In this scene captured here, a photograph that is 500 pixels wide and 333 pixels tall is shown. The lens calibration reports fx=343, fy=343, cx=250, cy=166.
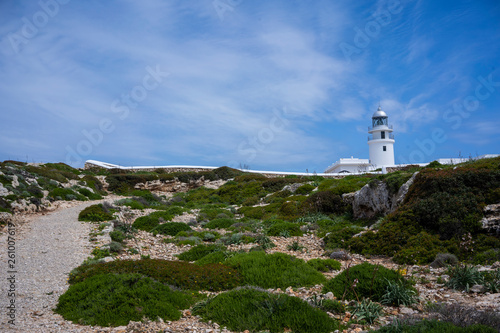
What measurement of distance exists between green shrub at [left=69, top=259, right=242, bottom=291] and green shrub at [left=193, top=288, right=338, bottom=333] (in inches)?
48.3

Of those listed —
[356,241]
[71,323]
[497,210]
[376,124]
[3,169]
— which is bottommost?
[71,323]

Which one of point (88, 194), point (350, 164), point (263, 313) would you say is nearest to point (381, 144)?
point (350, 164)

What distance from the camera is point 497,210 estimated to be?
31.9 ft

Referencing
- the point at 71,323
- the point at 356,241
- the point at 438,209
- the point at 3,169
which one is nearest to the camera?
the point at 71,323

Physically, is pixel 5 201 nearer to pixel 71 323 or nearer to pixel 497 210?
pixel 71 323

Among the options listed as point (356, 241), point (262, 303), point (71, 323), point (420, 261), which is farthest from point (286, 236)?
point (71, 323)

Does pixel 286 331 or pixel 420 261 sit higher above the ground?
pixel 420 261

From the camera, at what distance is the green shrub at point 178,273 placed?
7352 mm

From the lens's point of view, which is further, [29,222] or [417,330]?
[29,222]

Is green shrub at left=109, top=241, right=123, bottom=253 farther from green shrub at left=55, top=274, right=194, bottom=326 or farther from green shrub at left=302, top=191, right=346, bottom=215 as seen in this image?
green shrub at left=302, top=191, right=346, bottom=215

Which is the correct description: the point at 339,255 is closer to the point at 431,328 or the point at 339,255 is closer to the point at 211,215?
the point at 431,328

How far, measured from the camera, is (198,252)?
1118cm

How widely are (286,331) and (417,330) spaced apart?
177 centimetres

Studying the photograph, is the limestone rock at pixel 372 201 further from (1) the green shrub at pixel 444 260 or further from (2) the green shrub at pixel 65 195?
(2) the green shrub at pixel 65 195
